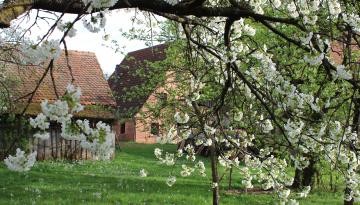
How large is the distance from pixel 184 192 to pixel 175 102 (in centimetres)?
288

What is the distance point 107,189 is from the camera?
42.6ft

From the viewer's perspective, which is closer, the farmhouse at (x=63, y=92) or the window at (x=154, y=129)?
the window at (x=154, y=129)

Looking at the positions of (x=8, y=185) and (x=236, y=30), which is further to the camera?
(x=8, y=185)

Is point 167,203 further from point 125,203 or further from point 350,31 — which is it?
point 350,31

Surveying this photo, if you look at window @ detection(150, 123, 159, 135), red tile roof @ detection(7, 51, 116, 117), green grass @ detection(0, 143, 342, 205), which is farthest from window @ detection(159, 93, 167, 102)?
red tile roof @ detection(7, 51, 116, 117)

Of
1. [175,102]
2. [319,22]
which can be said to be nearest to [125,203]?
[175,102]

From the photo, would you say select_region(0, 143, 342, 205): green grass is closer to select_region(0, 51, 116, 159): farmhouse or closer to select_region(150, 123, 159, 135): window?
select_region(150, 123, 159, 135): window

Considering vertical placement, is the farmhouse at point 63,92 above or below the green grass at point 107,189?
above

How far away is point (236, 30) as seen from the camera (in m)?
6.82

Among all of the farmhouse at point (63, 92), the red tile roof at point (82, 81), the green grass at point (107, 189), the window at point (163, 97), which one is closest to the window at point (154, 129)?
the window at point (163, 97)

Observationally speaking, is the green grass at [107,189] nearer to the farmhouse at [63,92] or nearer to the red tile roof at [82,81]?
the farmhouse at [63,92]

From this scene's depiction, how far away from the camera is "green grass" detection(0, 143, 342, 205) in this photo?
11.4m

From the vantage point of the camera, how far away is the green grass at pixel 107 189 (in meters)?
11.4

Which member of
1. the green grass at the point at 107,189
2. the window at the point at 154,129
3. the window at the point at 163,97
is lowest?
the green grass at the point at 107,189
